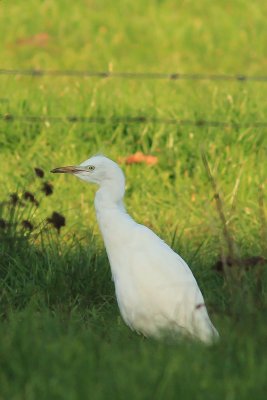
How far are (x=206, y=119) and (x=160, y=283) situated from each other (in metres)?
3.60

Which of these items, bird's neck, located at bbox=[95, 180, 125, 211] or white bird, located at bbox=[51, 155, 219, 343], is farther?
bird's neck, located at bbox=[95, 180, 125, 211]

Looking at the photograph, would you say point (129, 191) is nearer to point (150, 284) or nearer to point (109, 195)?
point (109, 195)

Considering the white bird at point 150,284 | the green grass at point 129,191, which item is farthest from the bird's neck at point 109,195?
the green grass at point 129,191

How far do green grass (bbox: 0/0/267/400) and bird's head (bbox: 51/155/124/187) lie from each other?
1.54ft

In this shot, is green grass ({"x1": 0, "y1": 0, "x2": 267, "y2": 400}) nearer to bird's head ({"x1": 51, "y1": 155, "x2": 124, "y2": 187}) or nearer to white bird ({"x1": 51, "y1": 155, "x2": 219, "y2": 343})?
white bird ({"x1": 51, "y1": 155, "x2": 219, "y2": 343})

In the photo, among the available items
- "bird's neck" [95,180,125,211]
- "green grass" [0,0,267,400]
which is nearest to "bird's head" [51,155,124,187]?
"bird's neck" [95,180,125,211]

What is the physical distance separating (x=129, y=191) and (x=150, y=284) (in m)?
3.01

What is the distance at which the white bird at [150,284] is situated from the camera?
5.11 metres

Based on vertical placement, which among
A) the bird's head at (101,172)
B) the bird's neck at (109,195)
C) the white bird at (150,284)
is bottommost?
the white bird at (150,284)

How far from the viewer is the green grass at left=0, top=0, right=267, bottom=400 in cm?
437

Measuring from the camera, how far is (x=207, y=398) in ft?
13.4

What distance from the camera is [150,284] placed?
519 centimetres

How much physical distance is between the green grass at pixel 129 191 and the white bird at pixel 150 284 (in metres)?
0.09

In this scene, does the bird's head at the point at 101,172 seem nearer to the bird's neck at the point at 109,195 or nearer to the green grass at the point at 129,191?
the bird's neck at the point at 109,195
